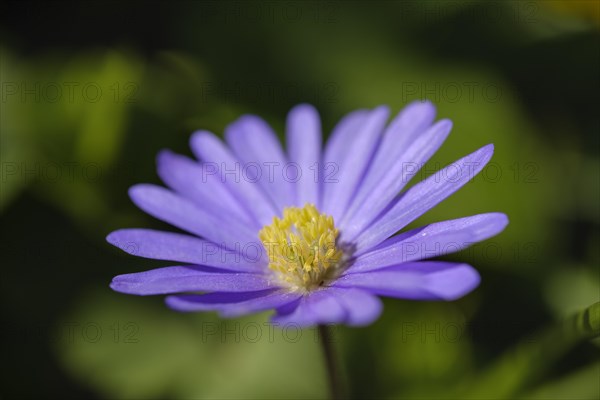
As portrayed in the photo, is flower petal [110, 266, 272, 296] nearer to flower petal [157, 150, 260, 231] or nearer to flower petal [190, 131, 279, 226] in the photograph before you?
flower petal [157, 150, 260, 231]

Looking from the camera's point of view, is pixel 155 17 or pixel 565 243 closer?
pixel 565 243

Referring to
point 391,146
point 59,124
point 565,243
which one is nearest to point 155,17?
point 59,124

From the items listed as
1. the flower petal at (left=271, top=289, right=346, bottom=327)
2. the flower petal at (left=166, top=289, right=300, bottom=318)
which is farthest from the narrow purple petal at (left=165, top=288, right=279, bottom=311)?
the flower petal at (left=271, top=289, right=346, bottom=327)

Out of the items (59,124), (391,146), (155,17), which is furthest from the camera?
(155,17)

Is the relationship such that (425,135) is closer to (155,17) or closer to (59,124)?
(59,124)

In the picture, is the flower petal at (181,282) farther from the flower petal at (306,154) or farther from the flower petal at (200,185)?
the flower petal at (306,154)

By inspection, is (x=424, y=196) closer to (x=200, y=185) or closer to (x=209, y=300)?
(x=209, y=300)

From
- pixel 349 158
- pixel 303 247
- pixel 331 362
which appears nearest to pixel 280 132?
pixel 349 158

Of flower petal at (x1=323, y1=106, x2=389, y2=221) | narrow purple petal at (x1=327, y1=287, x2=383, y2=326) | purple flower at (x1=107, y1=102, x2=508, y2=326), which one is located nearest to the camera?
narrow purple petal at (x1=327, y1=287, x2=383, y2=326)
